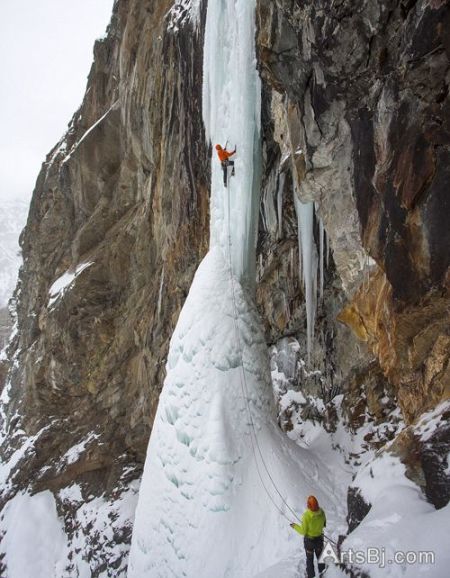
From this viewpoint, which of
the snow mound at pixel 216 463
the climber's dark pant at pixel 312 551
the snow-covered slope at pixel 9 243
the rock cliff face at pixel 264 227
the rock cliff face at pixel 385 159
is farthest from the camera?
the snow-covered slope at pixel 9 243

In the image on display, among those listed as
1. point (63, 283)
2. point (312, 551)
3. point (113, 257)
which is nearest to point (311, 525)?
point (312, 551)

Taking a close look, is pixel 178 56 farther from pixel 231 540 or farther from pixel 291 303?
pixel 231 540

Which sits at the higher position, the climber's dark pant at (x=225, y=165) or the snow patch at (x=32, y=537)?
the climber's dark pant at (x=225, y=165)

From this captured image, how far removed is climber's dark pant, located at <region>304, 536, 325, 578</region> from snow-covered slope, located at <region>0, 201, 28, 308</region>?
297ft

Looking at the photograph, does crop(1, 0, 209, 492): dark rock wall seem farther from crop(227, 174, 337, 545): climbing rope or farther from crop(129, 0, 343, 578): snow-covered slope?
crop(227, 174, 337, 545): climbing rope

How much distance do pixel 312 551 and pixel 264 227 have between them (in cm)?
656

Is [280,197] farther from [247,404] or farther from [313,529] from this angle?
[313,529]

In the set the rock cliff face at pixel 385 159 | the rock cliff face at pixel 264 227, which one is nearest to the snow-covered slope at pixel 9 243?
→ the rock cliff face at pixel 264 227

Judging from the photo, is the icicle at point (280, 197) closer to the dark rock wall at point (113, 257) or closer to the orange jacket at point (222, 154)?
the dark rock wall at point (113, 257)

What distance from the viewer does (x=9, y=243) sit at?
119m

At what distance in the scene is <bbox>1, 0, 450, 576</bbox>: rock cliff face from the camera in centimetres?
362

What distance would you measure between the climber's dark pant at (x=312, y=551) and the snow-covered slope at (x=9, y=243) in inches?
Result: 3564

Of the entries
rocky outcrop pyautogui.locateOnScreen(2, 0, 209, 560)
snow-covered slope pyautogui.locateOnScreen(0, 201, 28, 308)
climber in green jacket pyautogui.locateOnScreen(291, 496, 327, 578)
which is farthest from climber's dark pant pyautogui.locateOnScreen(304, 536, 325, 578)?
snow-covered slope pyautogui.locateOnScreen(0, 201, 28, 308)

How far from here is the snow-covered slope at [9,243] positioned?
314 feet
